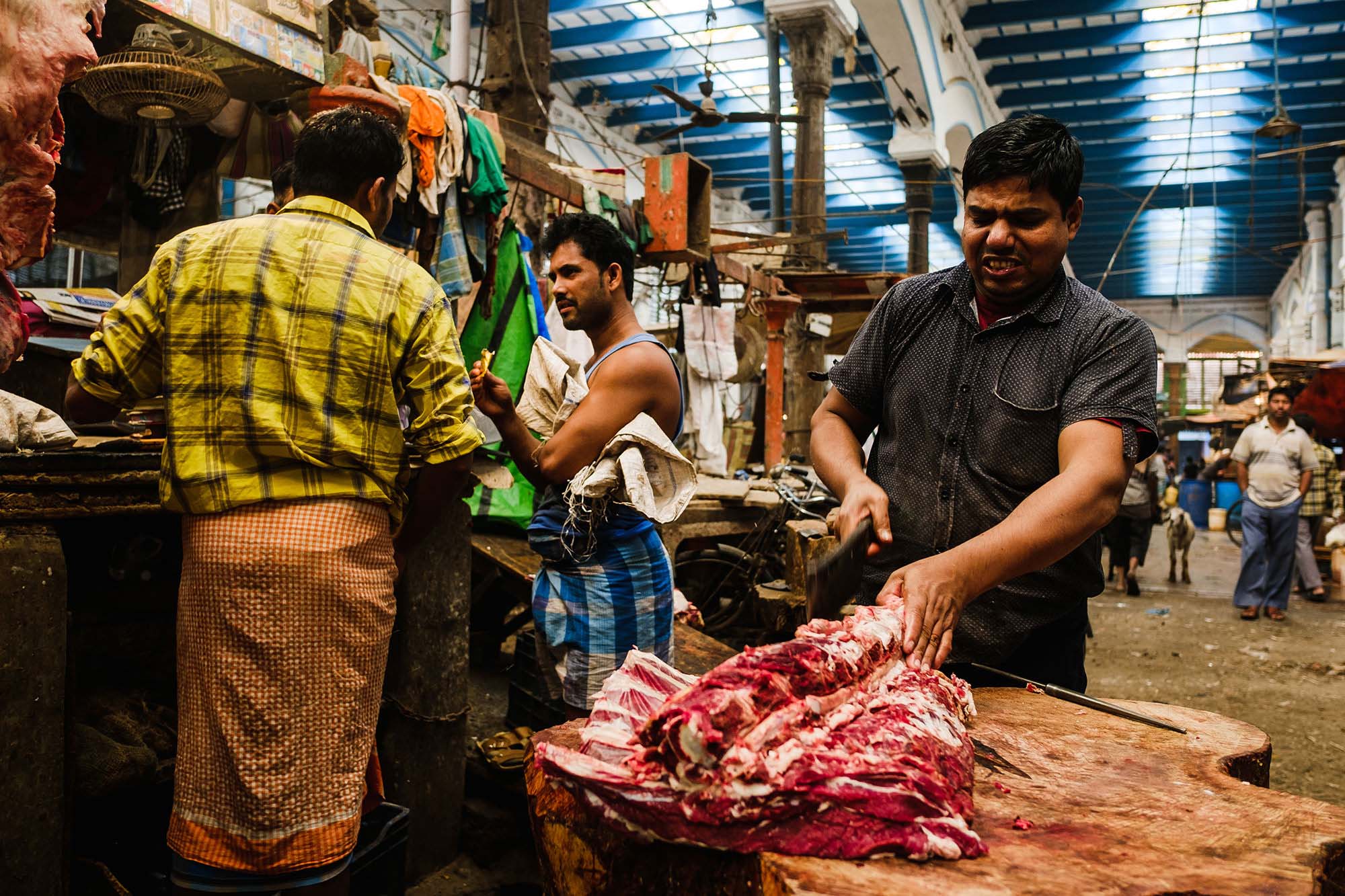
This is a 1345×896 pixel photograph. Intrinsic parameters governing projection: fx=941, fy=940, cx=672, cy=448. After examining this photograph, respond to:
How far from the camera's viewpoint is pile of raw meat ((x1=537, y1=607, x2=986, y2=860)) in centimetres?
143

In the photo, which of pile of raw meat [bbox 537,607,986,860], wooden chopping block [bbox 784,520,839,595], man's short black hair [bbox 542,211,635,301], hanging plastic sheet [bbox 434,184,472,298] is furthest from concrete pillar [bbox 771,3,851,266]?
pile of raw meat [bbox 537,607,986,860]

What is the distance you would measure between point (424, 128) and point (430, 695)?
266cm

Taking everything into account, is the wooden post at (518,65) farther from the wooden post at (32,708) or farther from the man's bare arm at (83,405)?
the wooden post at (32,708)

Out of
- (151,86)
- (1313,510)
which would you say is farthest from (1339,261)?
(151,86)

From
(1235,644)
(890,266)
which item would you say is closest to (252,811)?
(1235,644)

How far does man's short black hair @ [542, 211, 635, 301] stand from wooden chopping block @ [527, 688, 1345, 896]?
2.00 m

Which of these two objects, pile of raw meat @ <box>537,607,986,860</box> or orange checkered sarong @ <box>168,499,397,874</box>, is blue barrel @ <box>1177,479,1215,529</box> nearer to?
pile of raw meat @ <box>537,607,986,860</box>

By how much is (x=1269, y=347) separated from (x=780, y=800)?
3856 cm

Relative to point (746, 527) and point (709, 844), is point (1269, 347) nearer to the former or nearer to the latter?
point (746, 527)

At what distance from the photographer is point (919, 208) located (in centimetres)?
1528

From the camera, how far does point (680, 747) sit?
1.46 metres

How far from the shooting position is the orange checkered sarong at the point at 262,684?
2.19 meters

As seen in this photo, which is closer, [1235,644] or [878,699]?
[878,699]

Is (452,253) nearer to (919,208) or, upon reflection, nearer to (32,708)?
(32,708)
